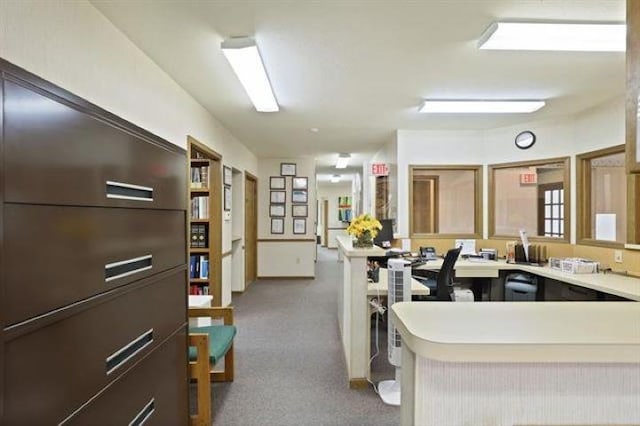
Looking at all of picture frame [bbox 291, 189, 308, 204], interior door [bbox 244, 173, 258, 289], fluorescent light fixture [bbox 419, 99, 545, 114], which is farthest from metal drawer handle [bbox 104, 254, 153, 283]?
picture frame [bbox 291, 189, 308, 204]

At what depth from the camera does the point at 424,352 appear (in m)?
0.94

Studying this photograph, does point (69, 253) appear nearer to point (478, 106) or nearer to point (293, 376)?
point (293, 376)

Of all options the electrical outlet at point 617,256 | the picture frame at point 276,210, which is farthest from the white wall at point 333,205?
the electrical outlet at point 617,256

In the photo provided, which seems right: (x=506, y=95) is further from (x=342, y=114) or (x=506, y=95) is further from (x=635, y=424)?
(x=635, y=424)

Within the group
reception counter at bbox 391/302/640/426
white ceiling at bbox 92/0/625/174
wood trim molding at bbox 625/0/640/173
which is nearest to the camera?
reception counter at bbox 391/302/640/426

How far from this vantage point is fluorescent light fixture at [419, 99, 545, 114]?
139 inches

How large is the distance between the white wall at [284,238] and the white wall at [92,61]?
3.98 m

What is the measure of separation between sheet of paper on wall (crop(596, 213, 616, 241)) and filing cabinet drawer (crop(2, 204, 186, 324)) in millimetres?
4070

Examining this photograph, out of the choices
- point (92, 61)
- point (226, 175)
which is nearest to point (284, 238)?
point (226, 175)

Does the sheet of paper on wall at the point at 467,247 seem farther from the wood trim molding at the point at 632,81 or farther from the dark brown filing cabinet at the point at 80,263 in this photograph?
the dark brown filing cabinet at the point at 80,263

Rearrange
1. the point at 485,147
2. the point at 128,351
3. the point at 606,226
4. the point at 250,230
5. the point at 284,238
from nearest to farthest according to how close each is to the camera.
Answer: the point at 128,351 < the point at 606,226 < the point at 485,147 < the point at 250,230 < the point at 284,238

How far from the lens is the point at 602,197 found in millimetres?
3746

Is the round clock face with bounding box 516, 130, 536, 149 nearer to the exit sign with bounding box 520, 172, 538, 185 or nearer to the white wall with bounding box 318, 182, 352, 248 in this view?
the exit sign with bounding box 520, 172, 538, 185

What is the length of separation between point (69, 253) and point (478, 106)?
3646mm
